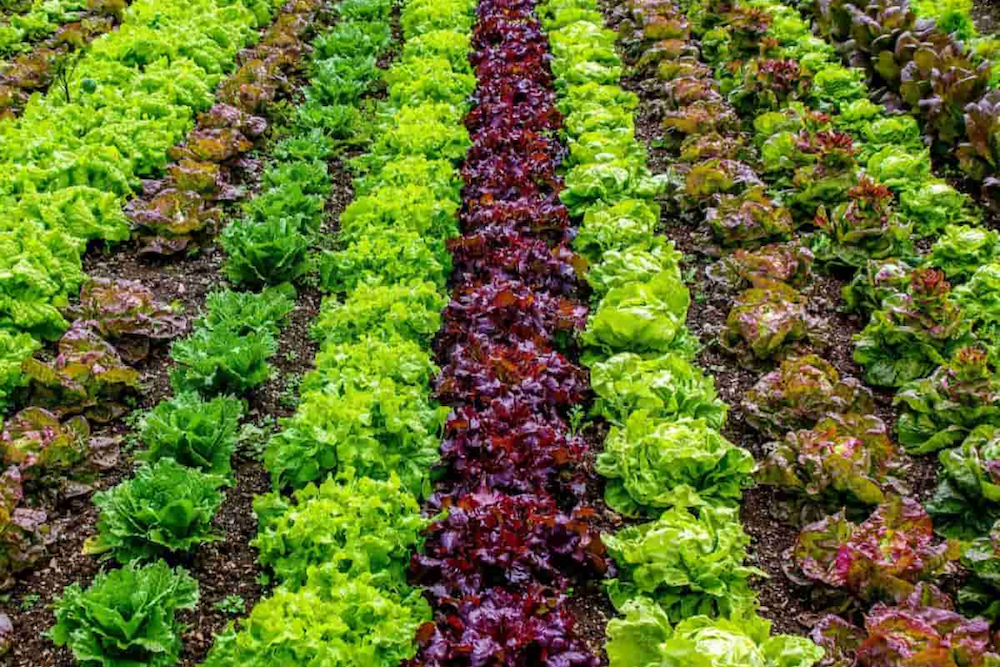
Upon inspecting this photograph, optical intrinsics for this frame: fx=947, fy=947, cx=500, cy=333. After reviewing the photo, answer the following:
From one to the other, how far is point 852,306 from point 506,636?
170 inches

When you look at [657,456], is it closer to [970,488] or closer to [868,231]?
[970,488]

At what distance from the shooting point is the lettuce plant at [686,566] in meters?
4.87

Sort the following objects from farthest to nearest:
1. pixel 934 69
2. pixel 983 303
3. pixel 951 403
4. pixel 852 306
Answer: pixel 934 69
pixel 852 306
pixel 983 303
pixel 951 403

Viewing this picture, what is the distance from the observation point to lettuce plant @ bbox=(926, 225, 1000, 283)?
24.2 ft

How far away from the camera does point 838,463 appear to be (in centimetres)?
540

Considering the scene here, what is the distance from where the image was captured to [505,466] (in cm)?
543

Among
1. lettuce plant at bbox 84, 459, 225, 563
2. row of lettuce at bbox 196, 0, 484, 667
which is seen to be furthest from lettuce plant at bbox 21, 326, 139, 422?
row of lettuce at bbox 196, 0, 484, 667

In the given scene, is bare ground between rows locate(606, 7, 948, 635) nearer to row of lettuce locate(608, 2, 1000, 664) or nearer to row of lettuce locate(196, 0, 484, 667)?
row of lettuce locate(608, 2, 1000, 664)

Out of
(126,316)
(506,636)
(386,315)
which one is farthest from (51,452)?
(506,636)

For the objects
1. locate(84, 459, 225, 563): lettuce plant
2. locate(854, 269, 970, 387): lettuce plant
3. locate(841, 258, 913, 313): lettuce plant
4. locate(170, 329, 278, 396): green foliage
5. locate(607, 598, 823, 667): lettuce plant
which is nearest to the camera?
locate(607, 598, 823, 667): lettuce plant

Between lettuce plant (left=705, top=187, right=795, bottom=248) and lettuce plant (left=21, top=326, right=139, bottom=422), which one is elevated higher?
lettuce plant (left=705, top=187, right=795, bottom=248)

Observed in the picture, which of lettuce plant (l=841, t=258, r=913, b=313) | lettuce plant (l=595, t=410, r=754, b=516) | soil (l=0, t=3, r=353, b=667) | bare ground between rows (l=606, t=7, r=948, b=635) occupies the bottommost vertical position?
soil (l=0, t=3, r=353, b=667)

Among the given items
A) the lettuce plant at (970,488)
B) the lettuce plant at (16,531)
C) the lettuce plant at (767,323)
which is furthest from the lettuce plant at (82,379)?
the lettuce plant at (970,488)

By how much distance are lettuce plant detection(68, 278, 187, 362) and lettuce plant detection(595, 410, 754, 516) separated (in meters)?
3.46
